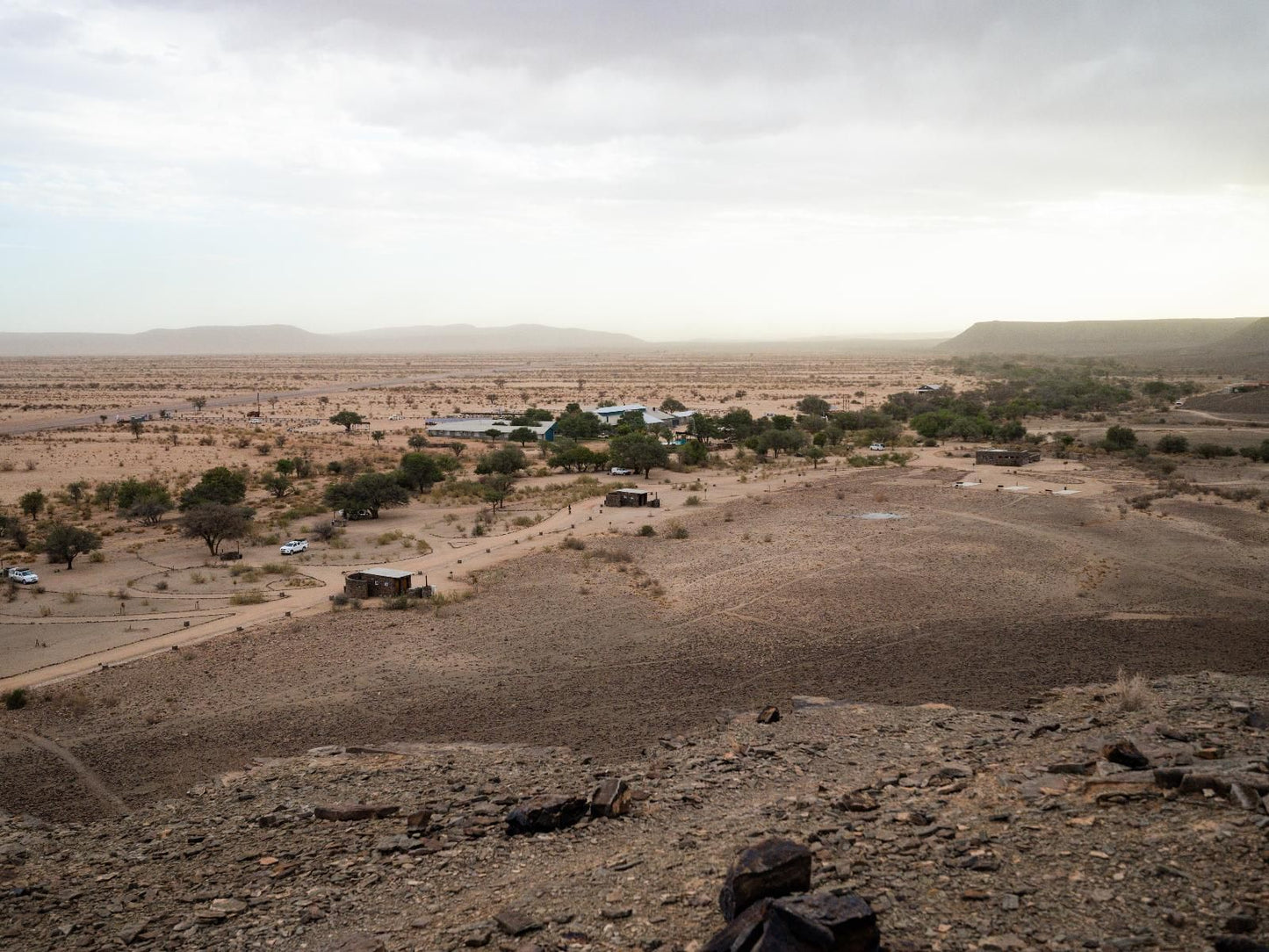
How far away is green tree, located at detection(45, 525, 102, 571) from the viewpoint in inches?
1366

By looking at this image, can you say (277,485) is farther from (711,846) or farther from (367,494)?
(711,846)

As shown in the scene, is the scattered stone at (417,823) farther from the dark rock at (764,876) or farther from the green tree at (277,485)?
the green tree at (277,485)

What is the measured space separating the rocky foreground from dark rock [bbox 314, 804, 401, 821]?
0.12 ft

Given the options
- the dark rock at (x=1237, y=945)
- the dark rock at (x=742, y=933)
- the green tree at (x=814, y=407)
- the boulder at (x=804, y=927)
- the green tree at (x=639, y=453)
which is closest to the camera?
the dark rock at (x=1237, y=945)

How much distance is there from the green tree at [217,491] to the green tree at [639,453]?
81.8 ft

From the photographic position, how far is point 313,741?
1789 cm

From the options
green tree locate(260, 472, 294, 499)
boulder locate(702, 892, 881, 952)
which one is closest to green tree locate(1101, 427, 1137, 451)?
green tree locate(260, 472, 294, 499)

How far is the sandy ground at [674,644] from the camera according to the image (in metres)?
18.5

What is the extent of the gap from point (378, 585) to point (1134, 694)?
23.3m

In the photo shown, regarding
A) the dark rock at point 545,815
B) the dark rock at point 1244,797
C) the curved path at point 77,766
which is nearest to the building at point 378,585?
the curved path at point 77,766

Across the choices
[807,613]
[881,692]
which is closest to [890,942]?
[881,692]

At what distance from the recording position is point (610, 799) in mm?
13406

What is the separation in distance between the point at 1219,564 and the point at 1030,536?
7.01 meters

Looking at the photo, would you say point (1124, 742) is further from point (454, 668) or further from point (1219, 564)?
point (1219, 564)
